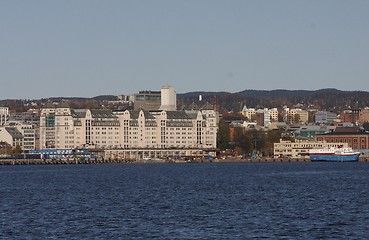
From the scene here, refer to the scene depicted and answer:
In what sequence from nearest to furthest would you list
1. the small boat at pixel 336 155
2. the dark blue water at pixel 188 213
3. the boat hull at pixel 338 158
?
the dark blue water at pixel 188 213, the boat hull at pixel 338 158, the small boat at pixel 336 155

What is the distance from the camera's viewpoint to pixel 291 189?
74.8 meters

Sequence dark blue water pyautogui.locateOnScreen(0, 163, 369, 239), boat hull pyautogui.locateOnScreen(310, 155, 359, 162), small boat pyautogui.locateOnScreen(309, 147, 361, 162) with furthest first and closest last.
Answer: small boat pyautogui.locateOnScreen(309, 147, 361, 162), boat hull pyautogui.locateOnScreen(310, 155, 359, 162), dark blue water pyautogui.locateOnScreen(0, 163, 369, 239)

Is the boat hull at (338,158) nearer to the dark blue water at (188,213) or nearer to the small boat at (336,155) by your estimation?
the small boat at (336,155)

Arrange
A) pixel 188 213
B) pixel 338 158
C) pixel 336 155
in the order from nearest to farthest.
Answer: pixel 188 213 → pixel 338 158 → pixel 336 155

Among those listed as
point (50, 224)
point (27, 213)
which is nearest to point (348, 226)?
point (50, 224)

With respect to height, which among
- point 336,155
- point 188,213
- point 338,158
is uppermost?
point 336,155

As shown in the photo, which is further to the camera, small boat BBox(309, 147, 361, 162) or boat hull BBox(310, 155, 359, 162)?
small boat BBox(309, 147, 361, 162)

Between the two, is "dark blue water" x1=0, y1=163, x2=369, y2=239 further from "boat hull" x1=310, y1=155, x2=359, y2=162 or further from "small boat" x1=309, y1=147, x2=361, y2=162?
"small boat" x1=309, y1=147, x2=361, y2=162

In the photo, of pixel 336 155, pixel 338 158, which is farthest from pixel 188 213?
pixel 336 155

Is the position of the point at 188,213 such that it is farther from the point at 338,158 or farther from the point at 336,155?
the point at 336,155

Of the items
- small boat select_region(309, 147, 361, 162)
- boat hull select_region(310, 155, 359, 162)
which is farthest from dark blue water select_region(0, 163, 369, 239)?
small boat select_region(309, 147, 361, 162)

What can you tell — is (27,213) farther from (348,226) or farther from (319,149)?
(319,149)

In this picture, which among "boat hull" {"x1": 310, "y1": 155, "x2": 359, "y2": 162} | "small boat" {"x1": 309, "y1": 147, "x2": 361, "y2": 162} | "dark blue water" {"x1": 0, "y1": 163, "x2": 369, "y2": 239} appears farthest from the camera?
"small boat" {"x1": 309, "y1": 147, "x2": 361, "y2": 162}

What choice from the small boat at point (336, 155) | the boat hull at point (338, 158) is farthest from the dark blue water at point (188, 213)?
the small boat at point (336, 155)
